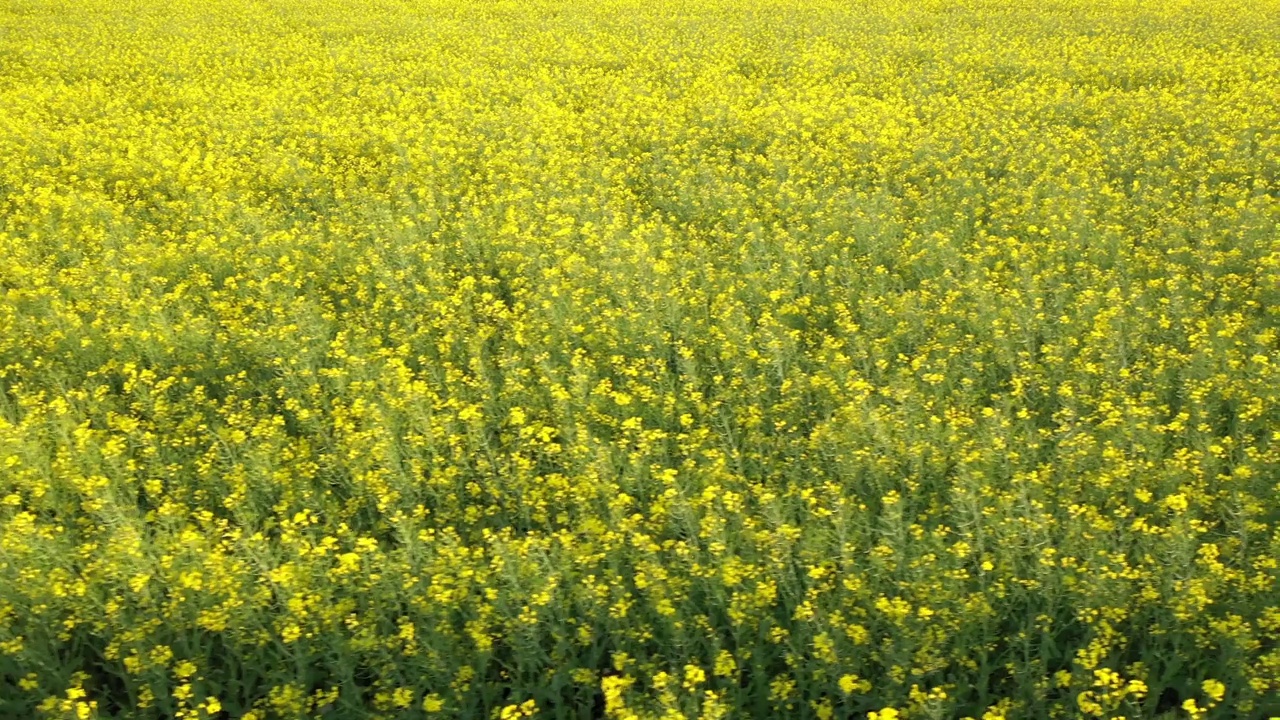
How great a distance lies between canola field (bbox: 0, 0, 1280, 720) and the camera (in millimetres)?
3432

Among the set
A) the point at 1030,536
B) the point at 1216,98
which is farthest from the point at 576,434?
the point at 1216,98

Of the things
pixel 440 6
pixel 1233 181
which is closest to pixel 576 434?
pixel 1233 181

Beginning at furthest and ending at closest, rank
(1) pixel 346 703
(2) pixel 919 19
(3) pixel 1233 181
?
(2) pixel 919 19 → (3) pixel 1233 181 → (1) pixel 346 703

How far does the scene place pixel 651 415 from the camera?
5.08 m

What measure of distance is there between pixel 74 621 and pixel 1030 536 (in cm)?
395

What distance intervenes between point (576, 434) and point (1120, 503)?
2.69m

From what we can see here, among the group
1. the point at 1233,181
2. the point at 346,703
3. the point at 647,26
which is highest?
the point at 647,26

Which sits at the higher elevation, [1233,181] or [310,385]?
[1233,181]

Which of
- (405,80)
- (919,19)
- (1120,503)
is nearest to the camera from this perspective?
(1120,503)

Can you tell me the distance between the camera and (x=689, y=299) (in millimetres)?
6316

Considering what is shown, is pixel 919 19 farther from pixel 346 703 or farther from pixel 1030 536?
pixel 346 703

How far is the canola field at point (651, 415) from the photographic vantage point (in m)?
3.43

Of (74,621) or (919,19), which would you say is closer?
(74,621)

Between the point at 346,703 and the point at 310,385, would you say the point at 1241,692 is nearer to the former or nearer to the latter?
the point at 346,703
